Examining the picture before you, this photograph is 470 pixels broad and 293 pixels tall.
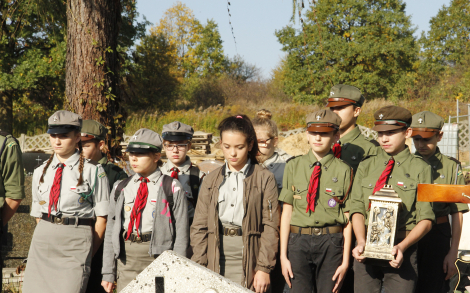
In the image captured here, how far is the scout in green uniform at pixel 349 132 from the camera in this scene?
3.89 m

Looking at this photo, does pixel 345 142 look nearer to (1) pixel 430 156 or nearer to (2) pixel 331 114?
(2) pixel 331 114

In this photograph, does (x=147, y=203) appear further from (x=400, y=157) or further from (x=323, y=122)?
(x=400, y=157)

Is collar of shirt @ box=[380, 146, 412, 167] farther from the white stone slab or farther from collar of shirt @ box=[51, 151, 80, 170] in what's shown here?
collar of shirt @ box=[51, 151, 80, 170]

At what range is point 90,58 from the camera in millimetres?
5621

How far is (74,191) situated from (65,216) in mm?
214

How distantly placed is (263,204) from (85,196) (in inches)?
57.9

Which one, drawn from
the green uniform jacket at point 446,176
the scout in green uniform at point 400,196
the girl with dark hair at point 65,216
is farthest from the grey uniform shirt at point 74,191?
the green uniform jacket at point 446,176

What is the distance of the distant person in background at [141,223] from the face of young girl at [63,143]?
55cm

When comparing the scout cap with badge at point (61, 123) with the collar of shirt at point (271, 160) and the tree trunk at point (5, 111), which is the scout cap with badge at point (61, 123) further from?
the tree trunk at point (5, 111)

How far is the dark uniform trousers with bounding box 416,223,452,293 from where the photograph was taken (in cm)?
375

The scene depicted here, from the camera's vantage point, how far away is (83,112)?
561 centimetres

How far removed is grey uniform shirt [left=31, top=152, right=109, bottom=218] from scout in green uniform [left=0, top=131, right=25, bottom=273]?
10.6 inches

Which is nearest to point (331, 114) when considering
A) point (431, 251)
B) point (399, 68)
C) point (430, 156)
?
point (430, 156)

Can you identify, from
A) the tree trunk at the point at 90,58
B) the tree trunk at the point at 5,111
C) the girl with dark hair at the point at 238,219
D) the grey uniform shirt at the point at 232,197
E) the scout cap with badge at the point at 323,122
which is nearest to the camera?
the girl with dark hair at the point at 238,219
